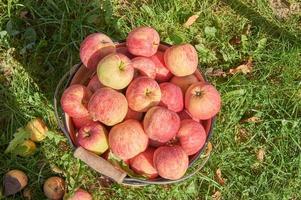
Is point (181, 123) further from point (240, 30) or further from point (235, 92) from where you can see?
point (240, 30)

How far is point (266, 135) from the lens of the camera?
10.8ft

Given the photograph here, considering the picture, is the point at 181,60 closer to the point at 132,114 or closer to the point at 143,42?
the point at 143,42

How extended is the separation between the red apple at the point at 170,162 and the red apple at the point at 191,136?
0.23ft

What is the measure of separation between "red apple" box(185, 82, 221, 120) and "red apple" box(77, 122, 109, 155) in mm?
499

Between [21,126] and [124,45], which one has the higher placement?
[124,45]

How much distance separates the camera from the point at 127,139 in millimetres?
2369

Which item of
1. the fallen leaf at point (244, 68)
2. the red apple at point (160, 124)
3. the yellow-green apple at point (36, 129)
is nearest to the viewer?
the red apple at point (160, 124)

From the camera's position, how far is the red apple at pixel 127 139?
2.38 m

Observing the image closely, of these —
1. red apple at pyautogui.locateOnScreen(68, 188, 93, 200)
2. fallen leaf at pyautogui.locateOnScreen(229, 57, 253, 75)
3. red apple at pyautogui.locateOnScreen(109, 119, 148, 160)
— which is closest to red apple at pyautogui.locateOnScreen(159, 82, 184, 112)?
red apple at pyautogui.locateOnScreen(109, 119, 148, 160)

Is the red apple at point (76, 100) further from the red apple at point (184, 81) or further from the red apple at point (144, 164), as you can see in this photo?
the red apple at point (184, 81)

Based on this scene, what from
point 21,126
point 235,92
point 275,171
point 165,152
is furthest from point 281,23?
point 21,126

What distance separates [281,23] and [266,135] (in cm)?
96

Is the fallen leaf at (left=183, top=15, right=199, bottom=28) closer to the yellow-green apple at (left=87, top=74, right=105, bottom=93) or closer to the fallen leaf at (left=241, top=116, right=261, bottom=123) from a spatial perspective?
the fallen leaf at (left=241, top=116, right=261, bottom=123)

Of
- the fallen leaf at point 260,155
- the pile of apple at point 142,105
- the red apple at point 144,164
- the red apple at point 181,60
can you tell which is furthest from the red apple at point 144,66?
the fallen leaf at point 260,155
